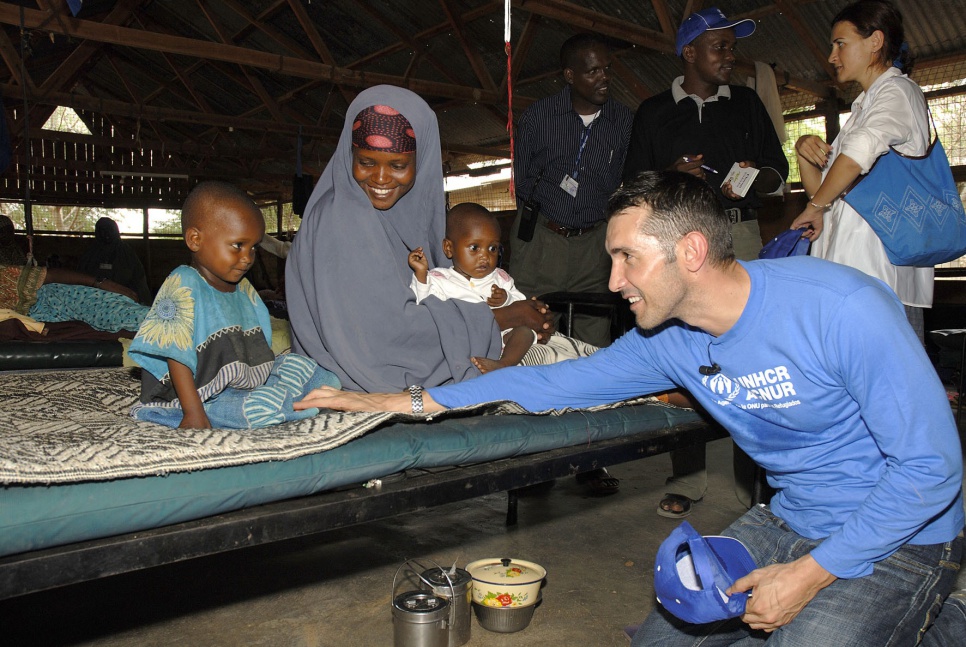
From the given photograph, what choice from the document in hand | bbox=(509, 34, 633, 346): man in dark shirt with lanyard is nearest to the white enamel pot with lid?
bbox=(509, 34, 633, 346): man in dark shirt with lanyard

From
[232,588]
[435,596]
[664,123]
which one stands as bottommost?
[232,588]

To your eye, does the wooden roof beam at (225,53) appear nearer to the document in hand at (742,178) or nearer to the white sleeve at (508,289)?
the white sleeve at (508,289)

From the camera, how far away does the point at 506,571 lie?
8.59 ft

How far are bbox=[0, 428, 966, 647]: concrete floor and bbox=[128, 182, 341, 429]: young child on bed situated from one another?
32.4 inches

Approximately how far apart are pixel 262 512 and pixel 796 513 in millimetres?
1320

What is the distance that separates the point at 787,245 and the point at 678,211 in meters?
1.24

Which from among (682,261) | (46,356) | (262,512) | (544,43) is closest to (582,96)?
(682,261)

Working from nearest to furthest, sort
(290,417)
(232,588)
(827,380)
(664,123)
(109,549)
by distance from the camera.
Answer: (109,549)
(827,380)
(290,417)
(232,588)
(664,123)

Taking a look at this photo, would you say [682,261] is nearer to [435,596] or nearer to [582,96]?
[435,596]

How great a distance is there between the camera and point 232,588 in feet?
9.30

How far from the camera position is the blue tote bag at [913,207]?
2623mm

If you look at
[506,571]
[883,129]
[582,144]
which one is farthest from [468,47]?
[506,571]

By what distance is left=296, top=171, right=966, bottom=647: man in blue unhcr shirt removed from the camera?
1548mm

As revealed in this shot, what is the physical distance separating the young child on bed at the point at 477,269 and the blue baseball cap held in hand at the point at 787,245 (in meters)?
0.95
